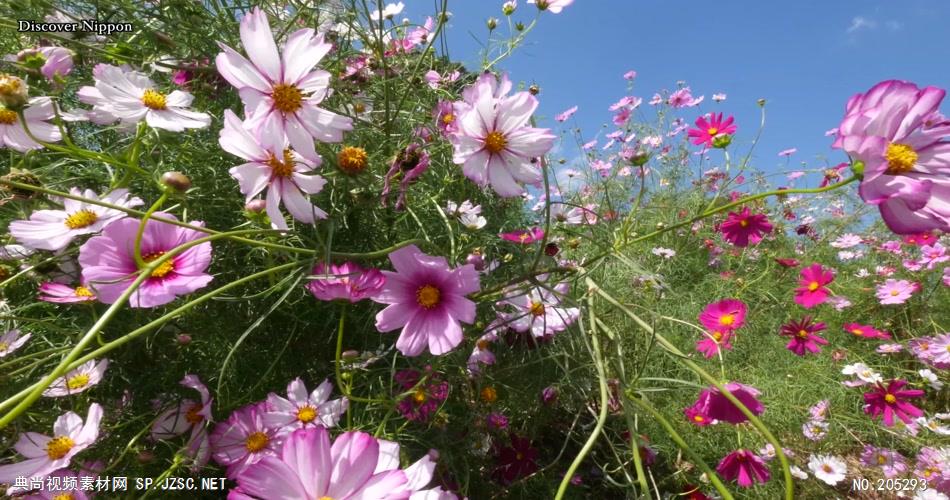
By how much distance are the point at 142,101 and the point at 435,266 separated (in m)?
0.35

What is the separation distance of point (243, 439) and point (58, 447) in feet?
0.60

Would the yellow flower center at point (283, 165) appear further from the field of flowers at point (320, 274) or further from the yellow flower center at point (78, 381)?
the yellow flower center at point (78, 381)

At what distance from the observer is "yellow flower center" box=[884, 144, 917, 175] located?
0.36 metres

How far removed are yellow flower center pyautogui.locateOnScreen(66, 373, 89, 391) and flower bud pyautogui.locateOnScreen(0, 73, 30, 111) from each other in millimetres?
306

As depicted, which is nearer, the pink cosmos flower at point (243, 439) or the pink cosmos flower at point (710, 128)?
the pink cosmos flower at point (243, 439)

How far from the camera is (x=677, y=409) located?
1068mm

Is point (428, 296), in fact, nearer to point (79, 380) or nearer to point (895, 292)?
point (79, 380)

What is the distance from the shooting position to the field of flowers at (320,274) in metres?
0.38

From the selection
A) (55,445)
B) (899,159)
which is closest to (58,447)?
(55,445)

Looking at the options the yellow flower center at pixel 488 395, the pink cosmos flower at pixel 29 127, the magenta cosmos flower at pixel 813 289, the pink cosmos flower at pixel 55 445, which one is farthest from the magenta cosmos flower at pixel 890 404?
the pink cosmos flower at pixel 29 127

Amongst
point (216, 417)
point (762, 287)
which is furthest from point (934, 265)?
point (216, 417)

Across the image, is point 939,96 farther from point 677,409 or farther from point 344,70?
point 677,409

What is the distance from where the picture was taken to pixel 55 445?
20.8 inches

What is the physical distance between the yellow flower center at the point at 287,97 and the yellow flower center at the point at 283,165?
52 millimetres
